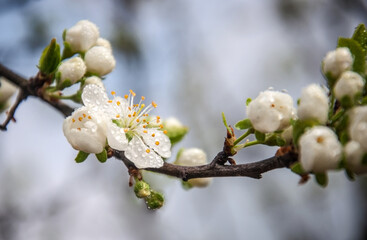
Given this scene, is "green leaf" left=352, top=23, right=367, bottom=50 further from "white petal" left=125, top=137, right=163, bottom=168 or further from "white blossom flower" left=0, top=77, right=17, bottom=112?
"white blossom flower" left=0, top=77, right=17, bottom=112

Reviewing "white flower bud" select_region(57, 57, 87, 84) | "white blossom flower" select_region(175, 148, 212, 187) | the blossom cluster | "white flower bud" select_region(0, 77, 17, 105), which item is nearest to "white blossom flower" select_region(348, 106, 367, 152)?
the blossom cluster

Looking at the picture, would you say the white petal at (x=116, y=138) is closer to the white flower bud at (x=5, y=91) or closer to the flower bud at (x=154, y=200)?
the flower bud at (x=154, y=200)

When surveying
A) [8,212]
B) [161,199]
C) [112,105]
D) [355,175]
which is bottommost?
[8,212]

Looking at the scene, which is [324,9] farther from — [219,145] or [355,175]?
[355,175]

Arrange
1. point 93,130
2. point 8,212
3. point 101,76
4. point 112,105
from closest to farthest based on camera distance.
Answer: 1. point 93,130
2. point 112,105
3. point 101,76
4. point 8,212

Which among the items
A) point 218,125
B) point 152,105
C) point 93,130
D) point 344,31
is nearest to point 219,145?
point 218,125
